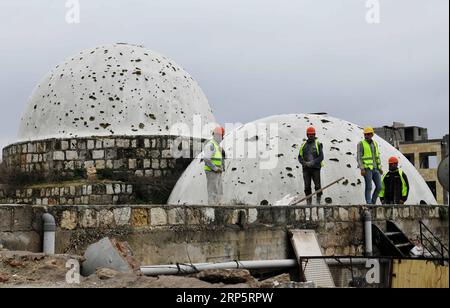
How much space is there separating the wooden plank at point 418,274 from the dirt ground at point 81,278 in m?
2.88

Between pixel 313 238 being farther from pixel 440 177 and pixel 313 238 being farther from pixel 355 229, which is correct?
pixel 440 177

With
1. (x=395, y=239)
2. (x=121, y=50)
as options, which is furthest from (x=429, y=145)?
(x=395, y=239)

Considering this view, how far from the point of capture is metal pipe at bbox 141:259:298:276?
7.55 m

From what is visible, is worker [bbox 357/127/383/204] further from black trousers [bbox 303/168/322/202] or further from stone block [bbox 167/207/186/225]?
stone block [bbox 167/207/186/225]

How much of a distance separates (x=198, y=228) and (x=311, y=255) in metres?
1.77

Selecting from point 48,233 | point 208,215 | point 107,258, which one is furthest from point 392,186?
point 48,233

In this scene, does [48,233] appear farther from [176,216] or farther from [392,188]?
[392,188]

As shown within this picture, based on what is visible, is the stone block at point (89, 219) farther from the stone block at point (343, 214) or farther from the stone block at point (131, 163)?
the stone block at point (131, 163)

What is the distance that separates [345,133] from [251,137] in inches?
67.8

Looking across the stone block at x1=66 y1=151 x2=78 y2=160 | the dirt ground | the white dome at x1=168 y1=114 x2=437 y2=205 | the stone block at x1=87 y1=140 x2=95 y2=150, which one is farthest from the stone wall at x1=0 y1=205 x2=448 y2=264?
the stone block at x1=66 y1=151 x2=78 y2=160

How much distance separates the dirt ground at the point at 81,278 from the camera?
5965mm

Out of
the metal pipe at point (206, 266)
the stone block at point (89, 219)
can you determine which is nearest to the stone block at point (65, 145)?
the metal pipe at point (206, 266)

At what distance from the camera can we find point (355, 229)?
10.7m

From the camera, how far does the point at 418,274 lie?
8812mm
